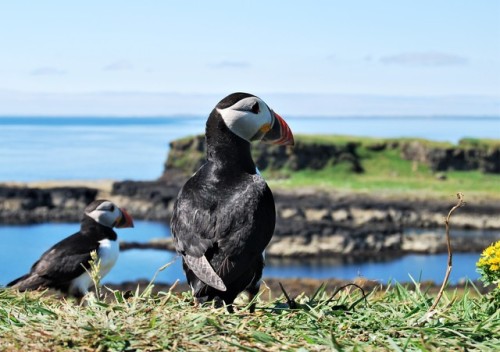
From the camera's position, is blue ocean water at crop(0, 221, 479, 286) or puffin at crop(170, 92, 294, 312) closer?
puffin at crop(170, 92, 294, 312)

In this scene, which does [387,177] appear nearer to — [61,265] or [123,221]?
[123,221]

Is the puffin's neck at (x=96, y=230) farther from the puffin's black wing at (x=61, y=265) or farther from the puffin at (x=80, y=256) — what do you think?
the puffin's black wing at (x=61, y=265)

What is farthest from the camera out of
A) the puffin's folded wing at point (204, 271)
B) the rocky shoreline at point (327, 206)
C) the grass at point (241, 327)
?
the rocky shoreline at point (327, 206)

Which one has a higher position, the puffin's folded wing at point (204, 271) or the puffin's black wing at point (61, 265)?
the puffin's folded wing at point (204, 271)

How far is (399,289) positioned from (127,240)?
260 feet

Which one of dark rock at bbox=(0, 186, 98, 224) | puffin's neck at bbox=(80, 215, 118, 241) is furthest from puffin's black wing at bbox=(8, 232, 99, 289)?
dark rock at bbox=(0, 186, 98, 224)

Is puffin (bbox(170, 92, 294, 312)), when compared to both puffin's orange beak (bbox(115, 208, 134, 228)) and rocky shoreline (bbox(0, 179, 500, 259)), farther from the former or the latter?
rocky shoreline (bbox(0, 179, 500, 259))

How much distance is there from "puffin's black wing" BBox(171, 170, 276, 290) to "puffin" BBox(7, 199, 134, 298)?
3666mm

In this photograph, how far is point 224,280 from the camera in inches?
256

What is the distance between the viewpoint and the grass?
191 inches

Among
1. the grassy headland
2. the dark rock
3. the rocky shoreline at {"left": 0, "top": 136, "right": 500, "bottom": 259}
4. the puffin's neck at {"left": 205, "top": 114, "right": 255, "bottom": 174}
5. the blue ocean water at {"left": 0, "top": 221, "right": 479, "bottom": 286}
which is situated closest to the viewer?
the puffin's neck at {"left": 205, "top": 114, "right": 255, "bottom": 174}

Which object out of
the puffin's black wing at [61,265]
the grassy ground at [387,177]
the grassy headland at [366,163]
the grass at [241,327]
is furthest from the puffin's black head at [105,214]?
the grassy headland at [366,163]

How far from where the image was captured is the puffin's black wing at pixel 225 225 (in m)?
6.55

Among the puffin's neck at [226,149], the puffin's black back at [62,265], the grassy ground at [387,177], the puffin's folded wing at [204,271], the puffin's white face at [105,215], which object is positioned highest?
the puffin's neck at [226,149]
